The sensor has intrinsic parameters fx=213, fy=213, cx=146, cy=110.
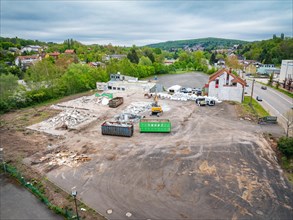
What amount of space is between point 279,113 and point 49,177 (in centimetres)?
3337

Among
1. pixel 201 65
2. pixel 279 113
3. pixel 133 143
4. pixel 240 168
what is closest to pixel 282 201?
pixel 240 168

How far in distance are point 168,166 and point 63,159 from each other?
9.76 metres

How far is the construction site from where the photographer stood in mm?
13656

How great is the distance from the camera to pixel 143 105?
1491 inches

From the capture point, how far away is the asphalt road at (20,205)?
13.2m

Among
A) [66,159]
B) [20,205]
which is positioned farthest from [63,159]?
[20,205]

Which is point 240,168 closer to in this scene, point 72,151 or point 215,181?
point 215,181

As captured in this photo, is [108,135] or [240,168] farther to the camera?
[108,135]

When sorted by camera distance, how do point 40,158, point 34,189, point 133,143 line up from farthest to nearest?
point 133,143
point 40,158
point 34,189

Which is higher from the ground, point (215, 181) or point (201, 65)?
point (201, 65)

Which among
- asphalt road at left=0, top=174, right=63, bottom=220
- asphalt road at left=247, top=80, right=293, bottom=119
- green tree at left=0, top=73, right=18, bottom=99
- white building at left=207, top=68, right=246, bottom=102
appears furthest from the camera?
white building at left=207, top=68, right=246, bottom=102

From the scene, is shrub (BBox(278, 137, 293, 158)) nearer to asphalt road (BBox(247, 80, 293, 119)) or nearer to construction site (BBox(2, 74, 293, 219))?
construction site (BBox(2, 74, 293, 219))

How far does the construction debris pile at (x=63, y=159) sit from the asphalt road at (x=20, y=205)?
11.4 ft

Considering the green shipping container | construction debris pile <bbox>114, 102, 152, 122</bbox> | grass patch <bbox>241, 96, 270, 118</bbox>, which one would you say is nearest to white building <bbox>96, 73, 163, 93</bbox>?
construction debris pile <bbox>114, 102, 152, 122</bbox>
